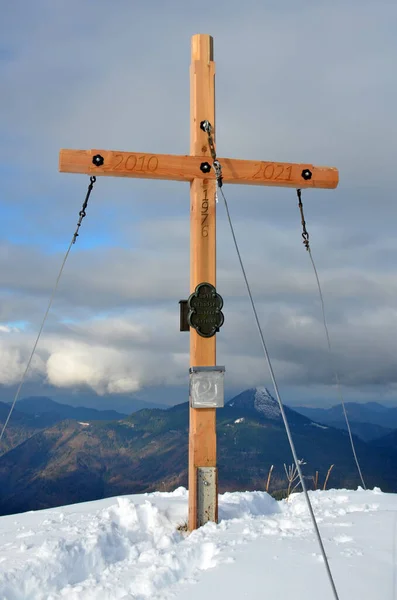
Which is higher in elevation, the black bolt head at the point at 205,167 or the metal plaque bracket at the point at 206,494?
the black bolt head at the point at 205,167

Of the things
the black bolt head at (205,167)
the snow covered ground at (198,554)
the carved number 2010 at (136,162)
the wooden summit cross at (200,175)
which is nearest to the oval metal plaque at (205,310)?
the wooden summit cross at (200,175)

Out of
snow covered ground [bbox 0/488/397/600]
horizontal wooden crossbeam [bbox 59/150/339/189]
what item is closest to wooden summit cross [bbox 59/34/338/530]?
horizontal wooden crossbeam [bbox 59/150/339/189]

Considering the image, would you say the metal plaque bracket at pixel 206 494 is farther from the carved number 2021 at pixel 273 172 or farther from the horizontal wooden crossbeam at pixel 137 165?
the carved number 2021 at pixel 273 172

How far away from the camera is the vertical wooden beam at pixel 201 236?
6.43 metres

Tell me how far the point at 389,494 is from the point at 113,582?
4.44m

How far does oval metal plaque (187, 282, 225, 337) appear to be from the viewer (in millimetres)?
6488

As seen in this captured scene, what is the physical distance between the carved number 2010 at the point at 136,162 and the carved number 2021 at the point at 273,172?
1206 millimetres

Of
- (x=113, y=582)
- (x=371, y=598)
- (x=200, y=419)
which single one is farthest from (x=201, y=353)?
(x=371, y=598)

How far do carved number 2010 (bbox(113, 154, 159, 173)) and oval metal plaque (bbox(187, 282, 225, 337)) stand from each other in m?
1.47

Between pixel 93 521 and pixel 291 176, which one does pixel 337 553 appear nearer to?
pixel 93 521

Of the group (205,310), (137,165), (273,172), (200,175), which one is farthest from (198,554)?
(273,172)

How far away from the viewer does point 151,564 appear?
5059 mm

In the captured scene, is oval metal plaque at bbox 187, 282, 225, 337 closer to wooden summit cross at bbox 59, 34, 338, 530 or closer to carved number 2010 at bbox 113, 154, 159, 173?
wooden summit cross at bbox 59, 34, 338, 530

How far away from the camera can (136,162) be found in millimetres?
6664
